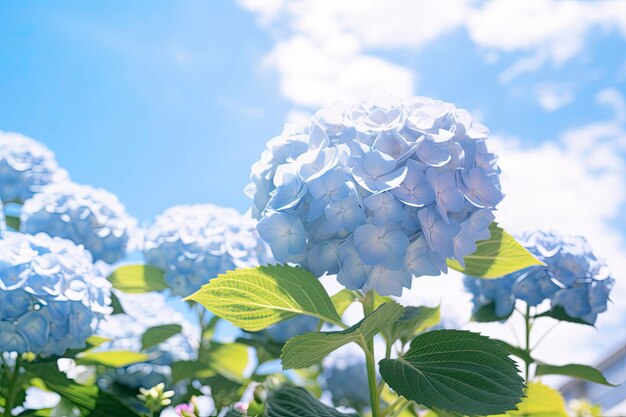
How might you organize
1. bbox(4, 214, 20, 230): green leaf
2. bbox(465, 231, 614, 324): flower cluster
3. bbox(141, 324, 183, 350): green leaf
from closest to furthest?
bbox(465, 231, 614, 324): flower cluster < bbox(141, 324, 183, 350): green leaf < bbox(4, 214, 20, 230): green leaf

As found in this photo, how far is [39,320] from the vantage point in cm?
134

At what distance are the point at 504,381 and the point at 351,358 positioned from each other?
189cm

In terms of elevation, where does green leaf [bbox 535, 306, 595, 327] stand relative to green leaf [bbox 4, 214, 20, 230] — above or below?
below

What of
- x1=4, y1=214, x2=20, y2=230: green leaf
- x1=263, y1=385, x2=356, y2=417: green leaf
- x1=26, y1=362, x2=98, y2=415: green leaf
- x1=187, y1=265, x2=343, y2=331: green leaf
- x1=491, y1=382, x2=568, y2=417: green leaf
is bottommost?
x1=263, y1=385, x2=356, y2=417: green leaf

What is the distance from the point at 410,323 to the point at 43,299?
0.72 m

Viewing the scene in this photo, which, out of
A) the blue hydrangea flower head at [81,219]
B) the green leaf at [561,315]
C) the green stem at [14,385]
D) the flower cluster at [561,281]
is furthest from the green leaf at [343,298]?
the blue hydrangea flower head at [81,219]

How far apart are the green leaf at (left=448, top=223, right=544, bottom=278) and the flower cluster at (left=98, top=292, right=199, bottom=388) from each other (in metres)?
0.93

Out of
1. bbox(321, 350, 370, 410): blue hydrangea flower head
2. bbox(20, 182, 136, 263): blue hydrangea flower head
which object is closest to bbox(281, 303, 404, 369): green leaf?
bbox(20, 182, 136, 263): blue hydrangea flower head

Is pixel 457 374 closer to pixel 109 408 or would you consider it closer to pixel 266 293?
pixel 266 293

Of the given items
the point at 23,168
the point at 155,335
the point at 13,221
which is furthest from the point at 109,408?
the point at 23,168

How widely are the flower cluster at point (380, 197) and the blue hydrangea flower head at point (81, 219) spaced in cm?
100

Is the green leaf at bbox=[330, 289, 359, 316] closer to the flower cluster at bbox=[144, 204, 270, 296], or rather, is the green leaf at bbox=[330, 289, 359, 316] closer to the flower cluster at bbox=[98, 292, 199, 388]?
the flower cluster at bbox=[144, 204, 270, 296]

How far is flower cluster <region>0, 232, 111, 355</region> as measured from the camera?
1.32 m

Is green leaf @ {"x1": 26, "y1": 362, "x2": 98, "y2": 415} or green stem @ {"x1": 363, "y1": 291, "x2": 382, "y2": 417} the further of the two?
green leaf @ {"x1": 26, "y1": 362, "x2": 98, "y2": 415}
